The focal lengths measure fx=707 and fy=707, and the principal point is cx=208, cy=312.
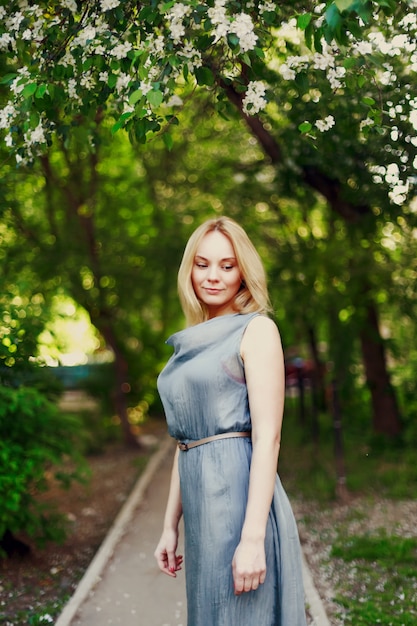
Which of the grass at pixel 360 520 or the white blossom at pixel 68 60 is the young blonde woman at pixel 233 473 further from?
the grass at pixel 360 520

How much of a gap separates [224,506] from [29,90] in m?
2.10

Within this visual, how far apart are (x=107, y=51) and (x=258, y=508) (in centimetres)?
230

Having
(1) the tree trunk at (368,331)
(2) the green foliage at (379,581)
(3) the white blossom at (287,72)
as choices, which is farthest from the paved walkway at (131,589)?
(1) the tree trunk at (368,331)

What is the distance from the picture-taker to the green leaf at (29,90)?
325cm

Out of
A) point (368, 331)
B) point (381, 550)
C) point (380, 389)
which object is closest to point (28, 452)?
point (381, 550)

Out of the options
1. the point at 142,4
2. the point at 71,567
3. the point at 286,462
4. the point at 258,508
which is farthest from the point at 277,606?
the point at 286,462

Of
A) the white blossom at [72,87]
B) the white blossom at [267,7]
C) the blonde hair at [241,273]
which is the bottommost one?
the blonde hair at [241,273]

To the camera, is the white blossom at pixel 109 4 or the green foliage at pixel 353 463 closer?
the white blossom at pixel 109 4

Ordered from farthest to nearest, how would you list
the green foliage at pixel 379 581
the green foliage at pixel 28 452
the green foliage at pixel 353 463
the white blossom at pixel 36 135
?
the green foliage at pixel 353 463 < the green foliage at pixel 28 452 < the green foliage at pixel 379 581 < the white blossom at pixel 36 135

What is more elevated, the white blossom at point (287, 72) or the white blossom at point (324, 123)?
the white blossom at point (287, 72)

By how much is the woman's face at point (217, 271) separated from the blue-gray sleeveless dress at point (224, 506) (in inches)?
7.3

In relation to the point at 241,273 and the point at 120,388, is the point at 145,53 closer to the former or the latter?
the point at 241,273

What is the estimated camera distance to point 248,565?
2209 mm

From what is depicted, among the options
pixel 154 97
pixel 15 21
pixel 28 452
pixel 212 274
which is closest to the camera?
pixel 212 274
